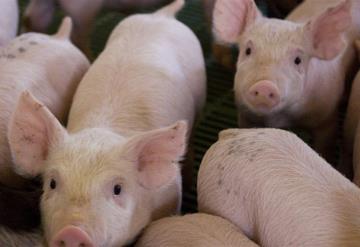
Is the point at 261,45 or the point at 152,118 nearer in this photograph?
the point at 152,118

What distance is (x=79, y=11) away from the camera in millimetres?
2951

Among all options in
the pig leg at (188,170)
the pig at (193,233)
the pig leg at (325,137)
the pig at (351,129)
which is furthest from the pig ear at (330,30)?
the pig at (193,233)

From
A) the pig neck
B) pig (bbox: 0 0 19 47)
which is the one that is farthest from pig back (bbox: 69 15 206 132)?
pig (bbox: 0 0 19 47)

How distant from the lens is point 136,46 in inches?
90.0

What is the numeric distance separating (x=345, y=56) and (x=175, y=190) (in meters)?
0.98

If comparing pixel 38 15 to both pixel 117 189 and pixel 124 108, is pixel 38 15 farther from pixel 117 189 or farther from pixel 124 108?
pixel 117 189

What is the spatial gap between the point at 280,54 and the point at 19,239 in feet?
3.17

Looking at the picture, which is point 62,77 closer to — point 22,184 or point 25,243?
point 22,184

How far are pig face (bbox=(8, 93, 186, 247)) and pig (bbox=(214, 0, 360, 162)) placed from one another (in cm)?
54

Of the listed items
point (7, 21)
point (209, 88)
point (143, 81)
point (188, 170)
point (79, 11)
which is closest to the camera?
point (143, 81)

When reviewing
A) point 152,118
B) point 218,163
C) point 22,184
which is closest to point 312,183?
point 218,163

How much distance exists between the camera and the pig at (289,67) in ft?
6.97

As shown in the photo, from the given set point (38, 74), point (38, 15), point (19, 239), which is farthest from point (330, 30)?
point (38, 15)

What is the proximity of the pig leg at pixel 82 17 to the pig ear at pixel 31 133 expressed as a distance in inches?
51.6
